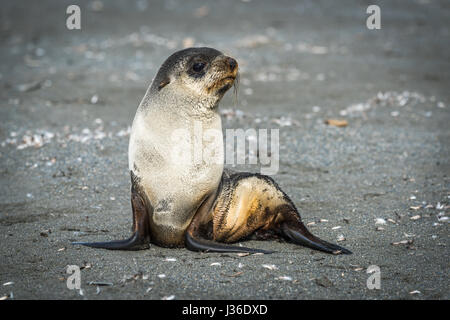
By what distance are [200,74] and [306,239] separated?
1527mm

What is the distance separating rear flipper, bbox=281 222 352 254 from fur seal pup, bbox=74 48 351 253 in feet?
0.05

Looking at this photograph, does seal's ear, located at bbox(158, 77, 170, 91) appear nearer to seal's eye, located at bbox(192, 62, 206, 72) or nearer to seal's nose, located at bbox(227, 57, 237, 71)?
seal's eye, located at bbox(192, 62, 206, 72)

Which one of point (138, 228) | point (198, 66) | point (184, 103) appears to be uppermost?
point (198, 66)

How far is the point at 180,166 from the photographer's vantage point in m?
4.55

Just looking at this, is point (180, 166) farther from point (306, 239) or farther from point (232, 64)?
point (306, 239)

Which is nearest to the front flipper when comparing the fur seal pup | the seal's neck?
the fur seal pup

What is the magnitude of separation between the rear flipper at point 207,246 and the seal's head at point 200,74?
1041 mm

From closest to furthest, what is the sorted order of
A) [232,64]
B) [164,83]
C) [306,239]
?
[232,64]
[164,83]
[306,239]

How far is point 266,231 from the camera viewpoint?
5.10 m

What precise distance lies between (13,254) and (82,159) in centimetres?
257

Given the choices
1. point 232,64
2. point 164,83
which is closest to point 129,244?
point 164,83

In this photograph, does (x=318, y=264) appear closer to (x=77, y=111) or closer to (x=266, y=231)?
(x=266, y=231)

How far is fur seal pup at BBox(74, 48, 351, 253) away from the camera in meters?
4.56
